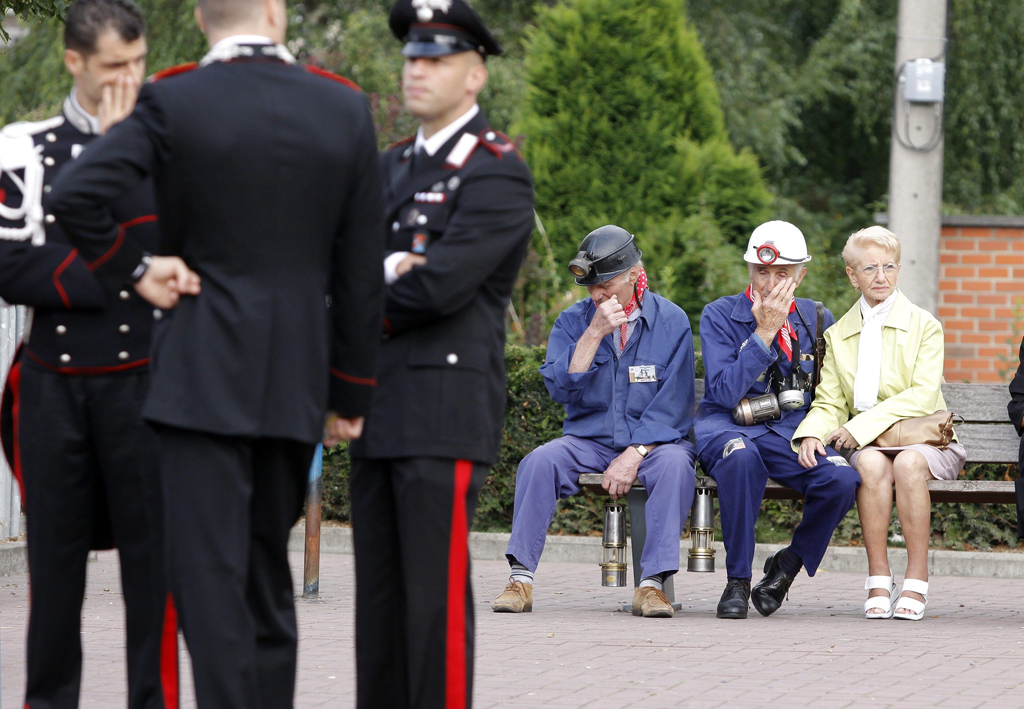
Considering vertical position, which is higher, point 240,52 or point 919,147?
point 919,147

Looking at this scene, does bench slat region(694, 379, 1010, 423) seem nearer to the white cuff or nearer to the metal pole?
the metal pole

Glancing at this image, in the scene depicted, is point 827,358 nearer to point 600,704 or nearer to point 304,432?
point 600,704

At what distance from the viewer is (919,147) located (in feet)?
31.4

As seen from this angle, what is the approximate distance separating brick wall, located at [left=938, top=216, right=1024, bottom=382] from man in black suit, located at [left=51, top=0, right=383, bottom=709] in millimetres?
8014

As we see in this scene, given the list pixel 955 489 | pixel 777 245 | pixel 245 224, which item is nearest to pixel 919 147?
pixel 777 245

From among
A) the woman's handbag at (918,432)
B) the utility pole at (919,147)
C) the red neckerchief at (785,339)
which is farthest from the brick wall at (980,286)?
the red neckerchief at (785,339)

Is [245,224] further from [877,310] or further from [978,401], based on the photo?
[978,401]

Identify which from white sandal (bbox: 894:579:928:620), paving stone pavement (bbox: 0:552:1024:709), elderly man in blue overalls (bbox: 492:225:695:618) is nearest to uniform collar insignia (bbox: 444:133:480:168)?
paving stone pavement (bbox: 0:552:1024:709)

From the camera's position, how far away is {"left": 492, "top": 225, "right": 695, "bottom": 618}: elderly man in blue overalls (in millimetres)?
6691

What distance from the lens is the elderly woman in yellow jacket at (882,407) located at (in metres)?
6.78

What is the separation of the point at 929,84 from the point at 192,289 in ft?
23.8

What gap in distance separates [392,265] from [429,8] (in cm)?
66

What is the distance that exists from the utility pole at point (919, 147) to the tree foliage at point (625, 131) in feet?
7.46

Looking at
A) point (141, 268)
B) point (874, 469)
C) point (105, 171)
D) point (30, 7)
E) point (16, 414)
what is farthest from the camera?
point (874, 469)
